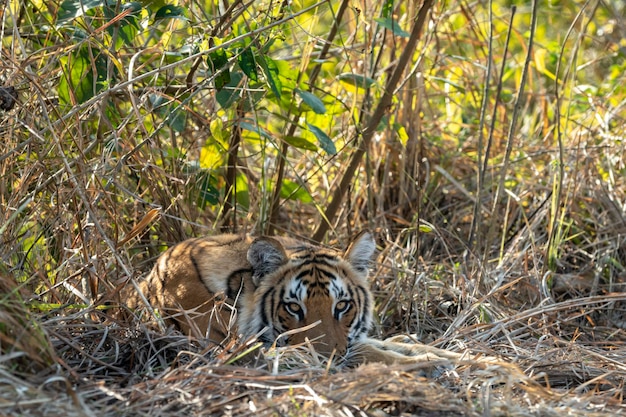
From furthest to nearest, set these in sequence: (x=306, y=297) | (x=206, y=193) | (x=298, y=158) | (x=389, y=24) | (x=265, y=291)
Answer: (x=298, y=158) → (x=206, y=193) → (x=389, y=24) → (x=265, y=291) → (x=306, y=297)

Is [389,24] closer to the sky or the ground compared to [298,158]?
closer to the sky

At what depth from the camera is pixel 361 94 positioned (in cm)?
544

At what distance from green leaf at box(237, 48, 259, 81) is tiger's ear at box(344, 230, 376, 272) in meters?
0.93

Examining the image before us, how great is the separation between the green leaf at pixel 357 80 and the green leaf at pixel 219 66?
86 cm

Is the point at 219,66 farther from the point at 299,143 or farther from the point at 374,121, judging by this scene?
the point at 374,121

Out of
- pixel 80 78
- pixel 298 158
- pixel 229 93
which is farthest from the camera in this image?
pixel 298 158

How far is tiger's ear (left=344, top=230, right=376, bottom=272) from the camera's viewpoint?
4141 mm

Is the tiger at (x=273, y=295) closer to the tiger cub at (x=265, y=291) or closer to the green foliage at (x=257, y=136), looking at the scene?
the tiger cub at (x=265, y=291)

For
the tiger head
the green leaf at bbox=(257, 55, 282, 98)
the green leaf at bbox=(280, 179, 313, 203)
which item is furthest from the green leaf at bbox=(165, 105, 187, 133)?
the tiger head

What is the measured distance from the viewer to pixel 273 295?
3.96 meters

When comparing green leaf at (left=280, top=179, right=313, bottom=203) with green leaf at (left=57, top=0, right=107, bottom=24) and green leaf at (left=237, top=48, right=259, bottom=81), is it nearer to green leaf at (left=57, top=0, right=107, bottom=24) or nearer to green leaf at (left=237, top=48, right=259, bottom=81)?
green leaf at (left=237, top=48, right=259, bottom=81)

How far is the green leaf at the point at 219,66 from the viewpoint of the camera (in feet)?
13.8

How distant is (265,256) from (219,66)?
0.99 metres

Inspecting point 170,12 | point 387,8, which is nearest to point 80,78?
point 170,12
